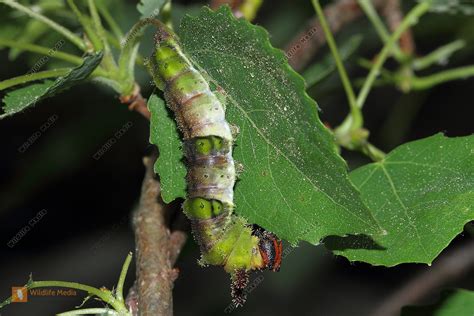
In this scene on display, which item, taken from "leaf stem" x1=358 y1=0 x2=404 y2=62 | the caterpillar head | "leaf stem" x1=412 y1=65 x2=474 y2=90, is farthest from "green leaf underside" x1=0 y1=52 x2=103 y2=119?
"leaf stem" x1=412 y1=65 x2=474 y2=90

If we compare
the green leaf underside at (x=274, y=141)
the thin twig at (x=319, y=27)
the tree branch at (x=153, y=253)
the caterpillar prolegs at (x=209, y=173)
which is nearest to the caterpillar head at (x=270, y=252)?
the caterpillar prolegs at (x=209, y=173)

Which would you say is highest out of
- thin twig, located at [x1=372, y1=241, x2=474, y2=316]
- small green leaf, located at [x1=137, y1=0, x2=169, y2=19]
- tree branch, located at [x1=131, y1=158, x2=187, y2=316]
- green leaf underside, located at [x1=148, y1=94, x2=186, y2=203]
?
small green leaf, located at [x1=137, y1=0, x2=169, y2=19]

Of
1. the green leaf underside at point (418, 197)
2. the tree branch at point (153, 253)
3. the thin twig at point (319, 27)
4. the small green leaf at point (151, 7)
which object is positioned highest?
the thin twig at point (319, 27)

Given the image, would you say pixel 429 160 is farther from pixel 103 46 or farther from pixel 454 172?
pixel 103 46

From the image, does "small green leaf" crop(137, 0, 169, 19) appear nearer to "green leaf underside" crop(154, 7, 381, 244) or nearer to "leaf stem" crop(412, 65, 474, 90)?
"green leaf underside" crop(154, 7, 381, 244)

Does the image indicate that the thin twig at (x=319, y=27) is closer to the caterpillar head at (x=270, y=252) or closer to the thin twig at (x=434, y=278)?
the thin twig at (x=434, y=278)

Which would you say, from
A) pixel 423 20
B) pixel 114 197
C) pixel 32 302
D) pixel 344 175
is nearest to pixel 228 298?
pixel 114 197
